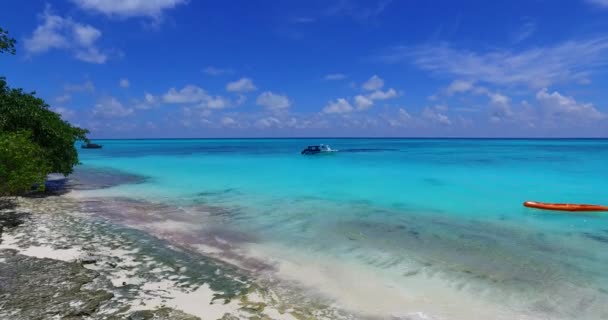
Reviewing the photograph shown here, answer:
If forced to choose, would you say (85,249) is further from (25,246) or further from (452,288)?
(452,288)

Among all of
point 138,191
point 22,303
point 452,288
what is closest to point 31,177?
point 138,191

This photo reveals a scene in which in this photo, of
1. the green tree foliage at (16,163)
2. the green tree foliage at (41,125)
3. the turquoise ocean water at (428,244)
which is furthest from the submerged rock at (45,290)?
the green tree foliage at (41,125)

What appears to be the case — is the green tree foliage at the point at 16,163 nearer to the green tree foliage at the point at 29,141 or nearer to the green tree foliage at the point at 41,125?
the green tree foliage at the point at 29,141

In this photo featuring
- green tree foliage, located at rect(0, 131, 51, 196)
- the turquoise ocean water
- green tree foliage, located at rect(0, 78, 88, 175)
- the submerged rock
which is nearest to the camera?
the submerged rock

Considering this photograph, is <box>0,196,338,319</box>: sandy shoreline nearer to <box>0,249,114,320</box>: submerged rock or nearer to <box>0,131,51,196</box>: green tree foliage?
<box>0,249,114,320</box>: submerged rock

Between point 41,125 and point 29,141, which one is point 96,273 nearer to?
point 29,141

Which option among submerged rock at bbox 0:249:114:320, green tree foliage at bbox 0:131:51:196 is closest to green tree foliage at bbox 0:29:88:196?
green tree foliage at bbox 0:131:51:196

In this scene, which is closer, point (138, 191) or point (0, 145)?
point (0, 145)

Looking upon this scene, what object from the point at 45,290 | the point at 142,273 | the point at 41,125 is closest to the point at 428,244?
the point at 142,273

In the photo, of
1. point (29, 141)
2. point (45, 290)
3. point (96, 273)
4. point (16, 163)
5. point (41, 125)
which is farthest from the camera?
point (41, 125)
